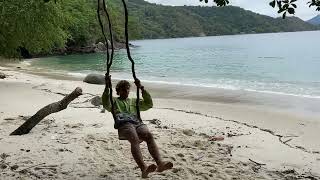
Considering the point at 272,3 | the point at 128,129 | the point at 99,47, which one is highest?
the point at 272,3

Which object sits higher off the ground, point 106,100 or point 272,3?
point 272,3

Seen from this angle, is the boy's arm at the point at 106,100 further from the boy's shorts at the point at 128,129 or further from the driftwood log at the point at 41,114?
the driftwood log at the point at 41,114

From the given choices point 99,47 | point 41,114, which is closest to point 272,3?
point 41,114

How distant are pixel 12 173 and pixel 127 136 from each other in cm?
192

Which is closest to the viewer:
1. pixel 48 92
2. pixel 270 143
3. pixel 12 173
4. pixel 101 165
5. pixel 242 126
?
pixel 12 173

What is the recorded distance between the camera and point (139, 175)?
23.4 ft

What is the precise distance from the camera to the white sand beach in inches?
292

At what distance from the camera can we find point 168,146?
9219 millimetres

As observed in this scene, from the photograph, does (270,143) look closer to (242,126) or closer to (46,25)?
(242,126)

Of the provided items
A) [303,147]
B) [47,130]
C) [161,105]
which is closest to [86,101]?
[161,105]

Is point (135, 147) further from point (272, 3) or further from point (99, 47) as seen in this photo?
point (99, 47)

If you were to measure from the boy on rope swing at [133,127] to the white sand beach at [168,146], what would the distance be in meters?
0.91

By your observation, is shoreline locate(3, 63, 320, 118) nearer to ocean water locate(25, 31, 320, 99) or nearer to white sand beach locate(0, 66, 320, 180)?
ocean water locate(25, 31, 320, 99)

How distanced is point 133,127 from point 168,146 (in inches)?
115
